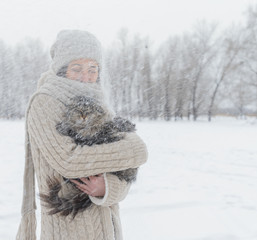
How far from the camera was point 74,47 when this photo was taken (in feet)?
4.25

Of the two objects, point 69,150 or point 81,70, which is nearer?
point 69,150

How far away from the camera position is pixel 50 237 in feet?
4.02

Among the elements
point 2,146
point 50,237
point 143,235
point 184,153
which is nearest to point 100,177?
point 50,237

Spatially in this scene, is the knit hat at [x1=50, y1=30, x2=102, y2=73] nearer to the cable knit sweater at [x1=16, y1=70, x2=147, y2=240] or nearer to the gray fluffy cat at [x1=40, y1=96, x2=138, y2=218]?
the cable knit sweater at [x1=16, y1=70, x2=147, y2=240]

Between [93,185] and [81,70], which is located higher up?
[81,70]

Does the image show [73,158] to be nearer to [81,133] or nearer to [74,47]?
[81,133]

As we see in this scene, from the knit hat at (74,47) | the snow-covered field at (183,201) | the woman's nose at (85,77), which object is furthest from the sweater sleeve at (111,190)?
the snow-covered field at (183,201)

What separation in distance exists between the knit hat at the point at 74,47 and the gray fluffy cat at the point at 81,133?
9.9 inches

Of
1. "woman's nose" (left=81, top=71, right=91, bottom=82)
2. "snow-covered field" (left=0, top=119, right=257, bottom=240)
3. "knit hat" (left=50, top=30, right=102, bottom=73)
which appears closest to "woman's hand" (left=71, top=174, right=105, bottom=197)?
"woman's nose" (left=81, top=71, right=91, bottom=82)

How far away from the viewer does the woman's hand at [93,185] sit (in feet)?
3.76

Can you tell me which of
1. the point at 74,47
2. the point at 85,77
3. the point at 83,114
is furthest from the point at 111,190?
the point at 74,47

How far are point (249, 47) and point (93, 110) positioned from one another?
26314 mm

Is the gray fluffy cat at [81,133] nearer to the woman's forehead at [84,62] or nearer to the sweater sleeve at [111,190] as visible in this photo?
the sweater sleeve at [111,190]

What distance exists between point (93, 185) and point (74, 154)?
7.2 inches
